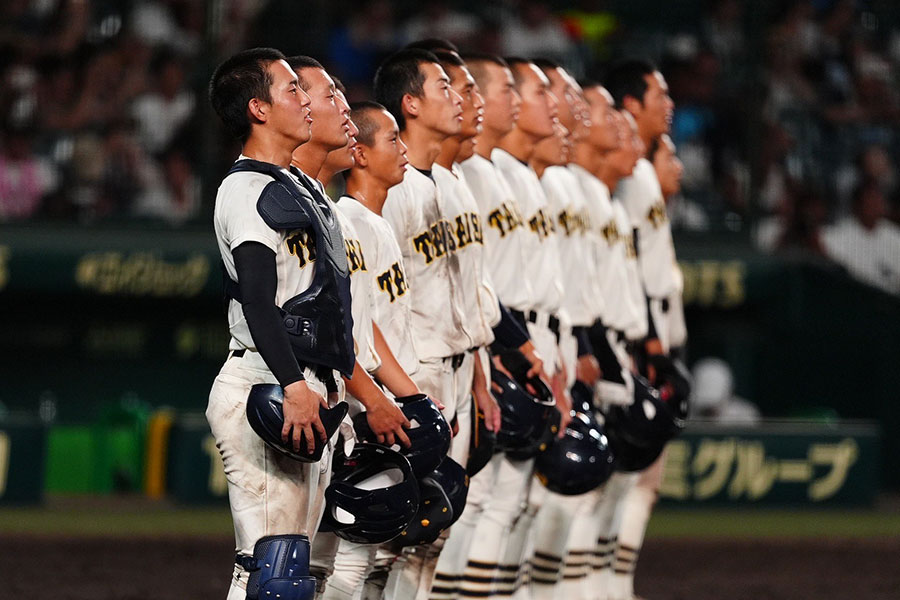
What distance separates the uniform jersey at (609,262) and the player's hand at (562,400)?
0.66 meters

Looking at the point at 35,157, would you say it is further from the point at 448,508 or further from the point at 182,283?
the point at 448,508

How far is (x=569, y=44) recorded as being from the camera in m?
14.5

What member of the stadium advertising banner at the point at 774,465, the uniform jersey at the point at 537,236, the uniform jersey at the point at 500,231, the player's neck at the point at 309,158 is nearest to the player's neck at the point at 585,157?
the uniform jersey at the point at 537,236

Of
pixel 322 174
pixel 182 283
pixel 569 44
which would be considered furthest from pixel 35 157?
pixel 322 174

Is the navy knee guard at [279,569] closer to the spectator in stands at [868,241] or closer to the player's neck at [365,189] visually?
the player's neck at [365,189]

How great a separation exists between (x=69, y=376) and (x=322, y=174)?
7.80 meters

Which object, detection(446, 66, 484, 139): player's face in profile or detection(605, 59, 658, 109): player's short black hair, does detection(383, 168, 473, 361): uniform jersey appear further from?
detection(605, 59, 658, 109): player's short black hair

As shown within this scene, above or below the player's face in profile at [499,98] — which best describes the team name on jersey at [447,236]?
below

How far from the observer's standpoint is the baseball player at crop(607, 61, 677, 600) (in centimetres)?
869

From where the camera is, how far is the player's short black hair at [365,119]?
584cm

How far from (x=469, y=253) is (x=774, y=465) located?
695 cm

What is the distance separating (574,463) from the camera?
7391 millimetres

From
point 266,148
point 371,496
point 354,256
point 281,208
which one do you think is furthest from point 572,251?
point 281,208

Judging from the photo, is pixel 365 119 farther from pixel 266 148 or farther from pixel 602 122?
pixel 602 122
